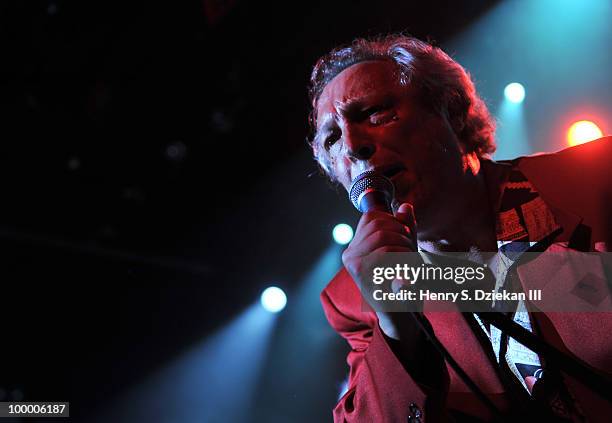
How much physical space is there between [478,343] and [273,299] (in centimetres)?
267

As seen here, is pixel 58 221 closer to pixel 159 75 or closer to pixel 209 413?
pixel 159 75

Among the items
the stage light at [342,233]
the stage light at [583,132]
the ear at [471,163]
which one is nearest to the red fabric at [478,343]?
the ear at [471,163]

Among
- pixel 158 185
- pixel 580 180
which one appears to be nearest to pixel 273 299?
pixel 158 185

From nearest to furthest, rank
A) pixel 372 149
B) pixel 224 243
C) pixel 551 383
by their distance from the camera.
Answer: pixel 551 383 → pixel 372 149 → pixel 224 243

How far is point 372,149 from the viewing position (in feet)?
5.48

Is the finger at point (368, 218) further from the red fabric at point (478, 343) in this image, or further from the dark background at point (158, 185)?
the dark background at point (158, 185)

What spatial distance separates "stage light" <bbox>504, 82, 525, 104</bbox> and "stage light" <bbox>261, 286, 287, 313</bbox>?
2.27m

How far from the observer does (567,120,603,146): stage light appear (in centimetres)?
341

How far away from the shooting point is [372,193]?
4.32 ft

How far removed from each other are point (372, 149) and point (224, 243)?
282cm

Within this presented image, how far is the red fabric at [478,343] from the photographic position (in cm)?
127

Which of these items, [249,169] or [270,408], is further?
[249,169]

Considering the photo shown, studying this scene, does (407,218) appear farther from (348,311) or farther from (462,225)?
(348,311)

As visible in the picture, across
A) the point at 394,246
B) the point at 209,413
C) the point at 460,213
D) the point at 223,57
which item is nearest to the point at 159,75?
the point at 223,57
